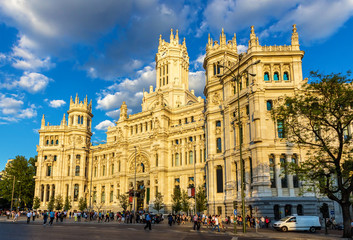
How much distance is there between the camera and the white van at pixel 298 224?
32094 mm

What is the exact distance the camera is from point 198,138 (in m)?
65.8

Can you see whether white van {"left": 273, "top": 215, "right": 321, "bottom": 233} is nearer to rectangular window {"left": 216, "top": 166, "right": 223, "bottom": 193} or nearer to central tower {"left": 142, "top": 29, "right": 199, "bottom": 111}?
rectangular window {"left": 216, "top": 166, "right": 223, "bottom": 193}

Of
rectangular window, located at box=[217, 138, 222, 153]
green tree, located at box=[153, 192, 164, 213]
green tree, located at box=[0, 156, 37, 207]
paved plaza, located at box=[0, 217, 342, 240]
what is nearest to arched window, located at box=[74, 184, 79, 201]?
green tree, located at box=[0, 156, 37, 207]

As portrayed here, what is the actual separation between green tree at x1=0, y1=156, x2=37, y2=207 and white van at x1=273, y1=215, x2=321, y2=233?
257ft

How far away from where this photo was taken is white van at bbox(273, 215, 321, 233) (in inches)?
1264

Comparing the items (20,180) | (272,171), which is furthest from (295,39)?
(20,180)

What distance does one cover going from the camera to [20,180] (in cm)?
9044

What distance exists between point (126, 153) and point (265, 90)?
44.2 m

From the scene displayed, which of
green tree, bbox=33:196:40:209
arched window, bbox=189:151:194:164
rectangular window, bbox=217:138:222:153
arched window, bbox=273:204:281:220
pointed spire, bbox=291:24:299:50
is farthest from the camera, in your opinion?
green tree, bbox=33:196:40:209

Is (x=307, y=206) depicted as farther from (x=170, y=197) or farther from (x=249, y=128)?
(x=170, y=197)

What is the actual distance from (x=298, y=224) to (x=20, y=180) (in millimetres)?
82486

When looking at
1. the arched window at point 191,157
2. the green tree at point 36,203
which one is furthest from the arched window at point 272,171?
the green tree at point 36,203

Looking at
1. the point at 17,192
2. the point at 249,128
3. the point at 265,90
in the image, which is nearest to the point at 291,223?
the point at 249,128

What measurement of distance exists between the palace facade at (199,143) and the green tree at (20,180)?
8.48 meters
